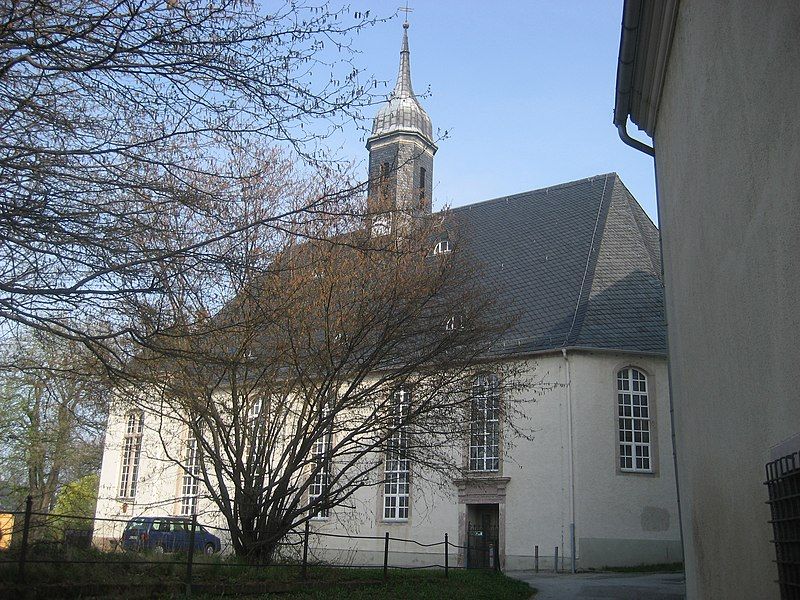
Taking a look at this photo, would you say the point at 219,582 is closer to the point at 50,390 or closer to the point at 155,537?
the point at 155,537

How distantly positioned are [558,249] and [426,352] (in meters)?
14.4

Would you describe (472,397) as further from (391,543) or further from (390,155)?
(390,155)

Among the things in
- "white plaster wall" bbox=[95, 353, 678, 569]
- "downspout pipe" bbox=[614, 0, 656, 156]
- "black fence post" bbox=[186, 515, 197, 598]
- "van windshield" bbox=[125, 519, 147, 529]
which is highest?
"downspout pipe" bbox=[614, 0, 656, 156]

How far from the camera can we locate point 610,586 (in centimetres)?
1636

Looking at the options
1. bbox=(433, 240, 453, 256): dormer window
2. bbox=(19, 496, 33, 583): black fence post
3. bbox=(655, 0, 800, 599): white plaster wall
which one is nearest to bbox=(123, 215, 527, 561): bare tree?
bbox=(433, 240, 453, 256): dormer window

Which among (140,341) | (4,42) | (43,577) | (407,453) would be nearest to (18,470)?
(407,453)

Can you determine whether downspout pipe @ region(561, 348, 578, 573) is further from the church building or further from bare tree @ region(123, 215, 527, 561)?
bare tree @ region(123, 215, 527, 561)

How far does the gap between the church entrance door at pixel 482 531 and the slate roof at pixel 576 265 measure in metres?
4.96

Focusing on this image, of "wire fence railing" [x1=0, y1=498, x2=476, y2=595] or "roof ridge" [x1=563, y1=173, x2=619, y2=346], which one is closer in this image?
"wire fence railing" [x1=0, y1=498, x2=476, y2=595]

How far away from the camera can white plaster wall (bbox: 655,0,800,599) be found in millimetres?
4824

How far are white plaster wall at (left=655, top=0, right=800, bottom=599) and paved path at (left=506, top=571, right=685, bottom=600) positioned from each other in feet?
17.3

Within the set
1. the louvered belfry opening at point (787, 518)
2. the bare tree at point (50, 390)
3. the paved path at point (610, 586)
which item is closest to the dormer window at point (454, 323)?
the paved path at point (610, 586)

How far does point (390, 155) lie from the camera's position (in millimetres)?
37094

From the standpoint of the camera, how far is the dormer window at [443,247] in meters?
15.6
